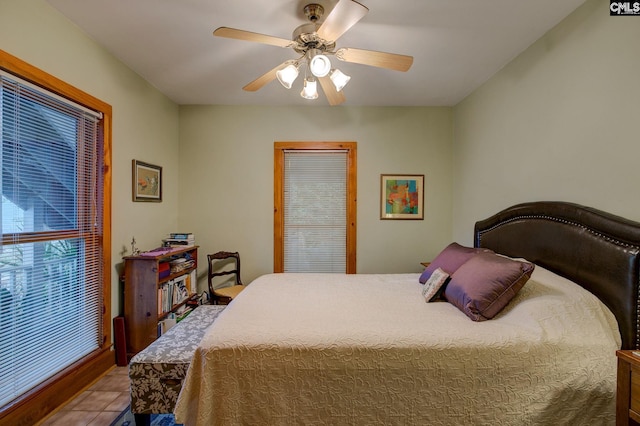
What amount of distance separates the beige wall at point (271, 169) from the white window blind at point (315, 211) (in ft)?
0.71

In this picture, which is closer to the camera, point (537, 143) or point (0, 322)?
point (0, 322)

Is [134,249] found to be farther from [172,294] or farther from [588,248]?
[588,248]

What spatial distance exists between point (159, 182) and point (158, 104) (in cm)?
86

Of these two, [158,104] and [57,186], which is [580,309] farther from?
[158,104]

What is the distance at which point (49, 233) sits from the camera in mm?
1843

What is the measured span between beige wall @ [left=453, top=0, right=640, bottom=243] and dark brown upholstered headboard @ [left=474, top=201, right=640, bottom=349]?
0.14 meters

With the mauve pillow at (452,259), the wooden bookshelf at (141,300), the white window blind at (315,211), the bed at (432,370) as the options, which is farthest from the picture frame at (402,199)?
the wooden bookshelf at (141,300)

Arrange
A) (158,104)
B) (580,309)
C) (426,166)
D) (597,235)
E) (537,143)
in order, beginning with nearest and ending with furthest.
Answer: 1. (580,309)
2. (597,235)
3. (537,143)
4. (158,104)
5. (426,166)

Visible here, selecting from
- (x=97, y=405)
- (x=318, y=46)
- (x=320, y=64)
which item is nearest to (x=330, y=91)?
(x=318, y=46)

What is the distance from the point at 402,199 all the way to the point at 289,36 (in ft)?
7.34

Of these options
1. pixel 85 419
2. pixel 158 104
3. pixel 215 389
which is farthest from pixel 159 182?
pixel 215 389

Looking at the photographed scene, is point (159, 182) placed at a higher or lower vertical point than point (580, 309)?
higher

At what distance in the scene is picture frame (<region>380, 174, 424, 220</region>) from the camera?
3518mm

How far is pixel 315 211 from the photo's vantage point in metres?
3.55
